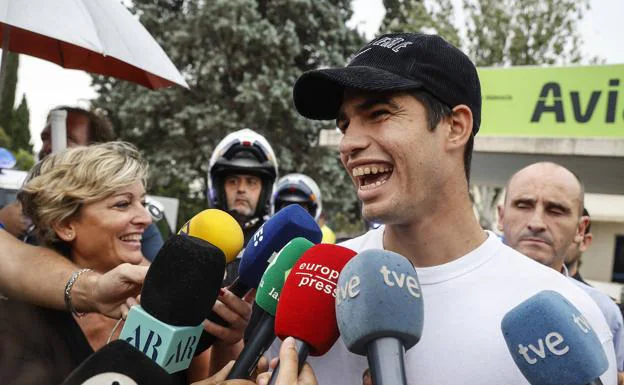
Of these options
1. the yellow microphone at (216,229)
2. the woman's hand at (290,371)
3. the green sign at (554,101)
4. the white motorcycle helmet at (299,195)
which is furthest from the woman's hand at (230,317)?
the green sign at (554,101)

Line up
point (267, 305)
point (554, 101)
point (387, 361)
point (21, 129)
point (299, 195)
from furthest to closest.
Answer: point (21, 129), point (554, 101), point (299, 195), point (267, 305), point (387, 361)

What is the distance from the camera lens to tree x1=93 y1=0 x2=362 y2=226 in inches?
657

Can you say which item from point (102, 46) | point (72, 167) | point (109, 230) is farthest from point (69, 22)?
point (109, 230)

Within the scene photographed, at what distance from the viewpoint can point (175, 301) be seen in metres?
1.49

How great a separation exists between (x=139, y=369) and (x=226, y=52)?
1651cm

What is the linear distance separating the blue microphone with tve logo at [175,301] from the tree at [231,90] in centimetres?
1502

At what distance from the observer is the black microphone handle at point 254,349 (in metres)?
1.49

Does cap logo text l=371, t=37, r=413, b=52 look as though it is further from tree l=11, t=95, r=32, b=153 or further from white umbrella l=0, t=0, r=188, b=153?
tree l=11, t=95, r=32, b=153

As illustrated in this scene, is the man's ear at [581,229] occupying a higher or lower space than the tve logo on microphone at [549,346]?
lower

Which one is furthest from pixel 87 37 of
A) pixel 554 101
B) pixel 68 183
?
pixel 554 101

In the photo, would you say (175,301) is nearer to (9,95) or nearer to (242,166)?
(242,166)

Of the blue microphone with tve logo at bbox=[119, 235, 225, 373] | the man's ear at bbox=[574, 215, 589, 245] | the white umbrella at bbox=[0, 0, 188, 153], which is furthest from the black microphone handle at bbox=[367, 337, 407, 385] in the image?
the man's ear at bbox=[574, 215, 589, 245]

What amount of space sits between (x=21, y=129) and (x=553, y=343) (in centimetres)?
2771

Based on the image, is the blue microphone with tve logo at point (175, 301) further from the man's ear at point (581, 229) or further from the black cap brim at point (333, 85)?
the man's ear at point (581, 229)
